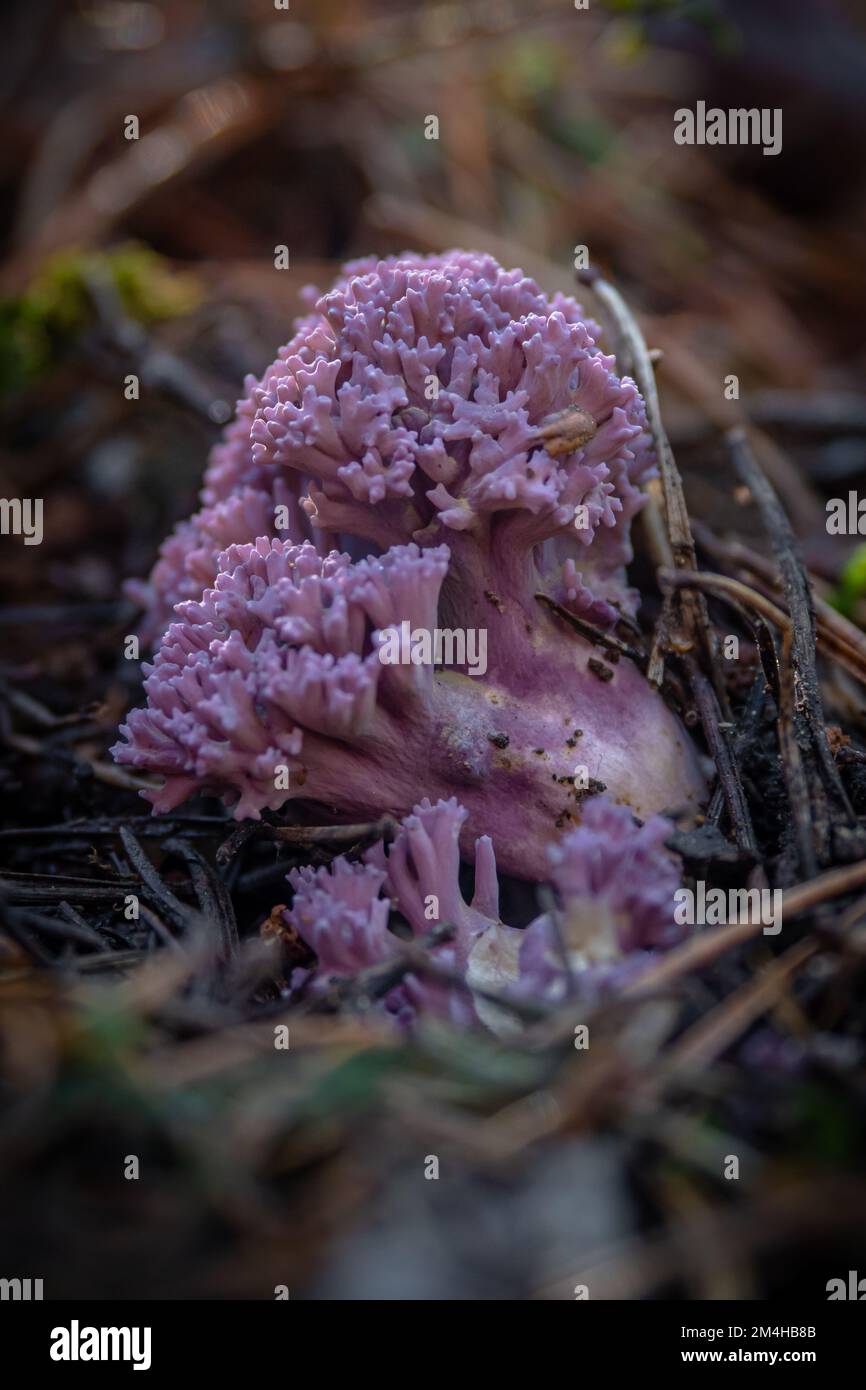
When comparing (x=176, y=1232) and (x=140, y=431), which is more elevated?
(x=140, y=431)

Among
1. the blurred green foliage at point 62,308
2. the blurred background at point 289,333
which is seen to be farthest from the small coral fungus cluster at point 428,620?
the blurred green foliage at point 62,308

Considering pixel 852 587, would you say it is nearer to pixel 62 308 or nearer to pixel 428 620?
pixel 428 620

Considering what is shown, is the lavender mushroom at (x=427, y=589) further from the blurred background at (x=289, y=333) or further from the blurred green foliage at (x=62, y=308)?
the blurred green foliage at (x=62, y=308)

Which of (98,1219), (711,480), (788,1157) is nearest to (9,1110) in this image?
(98,1219)

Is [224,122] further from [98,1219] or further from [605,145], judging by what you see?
[98,1219]

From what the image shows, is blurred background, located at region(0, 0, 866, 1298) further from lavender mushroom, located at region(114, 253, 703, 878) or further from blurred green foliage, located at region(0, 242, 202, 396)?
lavender mushroom, located at region(114, 253, 703, 878)

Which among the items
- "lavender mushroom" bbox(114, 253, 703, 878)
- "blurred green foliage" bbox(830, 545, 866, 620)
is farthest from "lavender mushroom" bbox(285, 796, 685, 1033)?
"blurred green foliage" bbox(830, 545, 866, 620)
